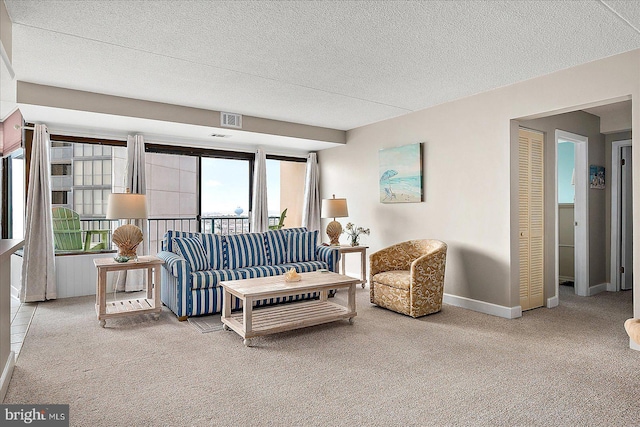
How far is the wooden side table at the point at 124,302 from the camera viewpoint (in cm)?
390

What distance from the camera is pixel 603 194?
18.0 ft

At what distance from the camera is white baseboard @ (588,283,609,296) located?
5.31 metres

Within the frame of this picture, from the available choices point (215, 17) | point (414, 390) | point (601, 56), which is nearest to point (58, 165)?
point (215, 17)

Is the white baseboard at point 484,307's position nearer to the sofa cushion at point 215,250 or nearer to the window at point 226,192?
the sofa cushion at point 215,250

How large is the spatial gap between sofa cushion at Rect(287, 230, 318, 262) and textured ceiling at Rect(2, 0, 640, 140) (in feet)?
6.06

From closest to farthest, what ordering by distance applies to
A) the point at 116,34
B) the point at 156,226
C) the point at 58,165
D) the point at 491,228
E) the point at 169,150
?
the point at 116,34, the point at 491,228, the point at 58,165, the point at 169,150, the point at 156,226

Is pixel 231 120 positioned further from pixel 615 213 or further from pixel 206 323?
pixel 615 213

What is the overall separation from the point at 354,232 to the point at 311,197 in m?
1.41

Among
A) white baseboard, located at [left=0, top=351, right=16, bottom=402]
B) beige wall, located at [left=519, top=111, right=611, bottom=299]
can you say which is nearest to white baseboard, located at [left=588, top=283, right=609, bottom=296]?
beige wall, located at [left=519, top=111, right=611, bottom=299]

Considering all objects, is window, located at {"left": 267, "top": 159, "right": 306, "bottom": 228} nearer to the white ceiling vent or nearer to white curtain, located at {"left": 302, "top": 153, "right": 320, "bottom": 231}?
white curtain, located at {"left": 302, "top": 153, "right": 320, "bottom": 231}

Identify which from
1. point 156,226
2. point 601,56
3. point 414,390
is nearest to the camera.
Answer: point 414,390

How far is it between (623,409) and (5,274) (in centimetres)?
400

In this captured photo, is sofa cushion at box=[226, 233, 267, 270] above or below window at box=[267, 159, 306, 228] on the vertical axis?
below

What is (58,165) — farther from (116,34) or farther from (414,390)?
(414,390)
